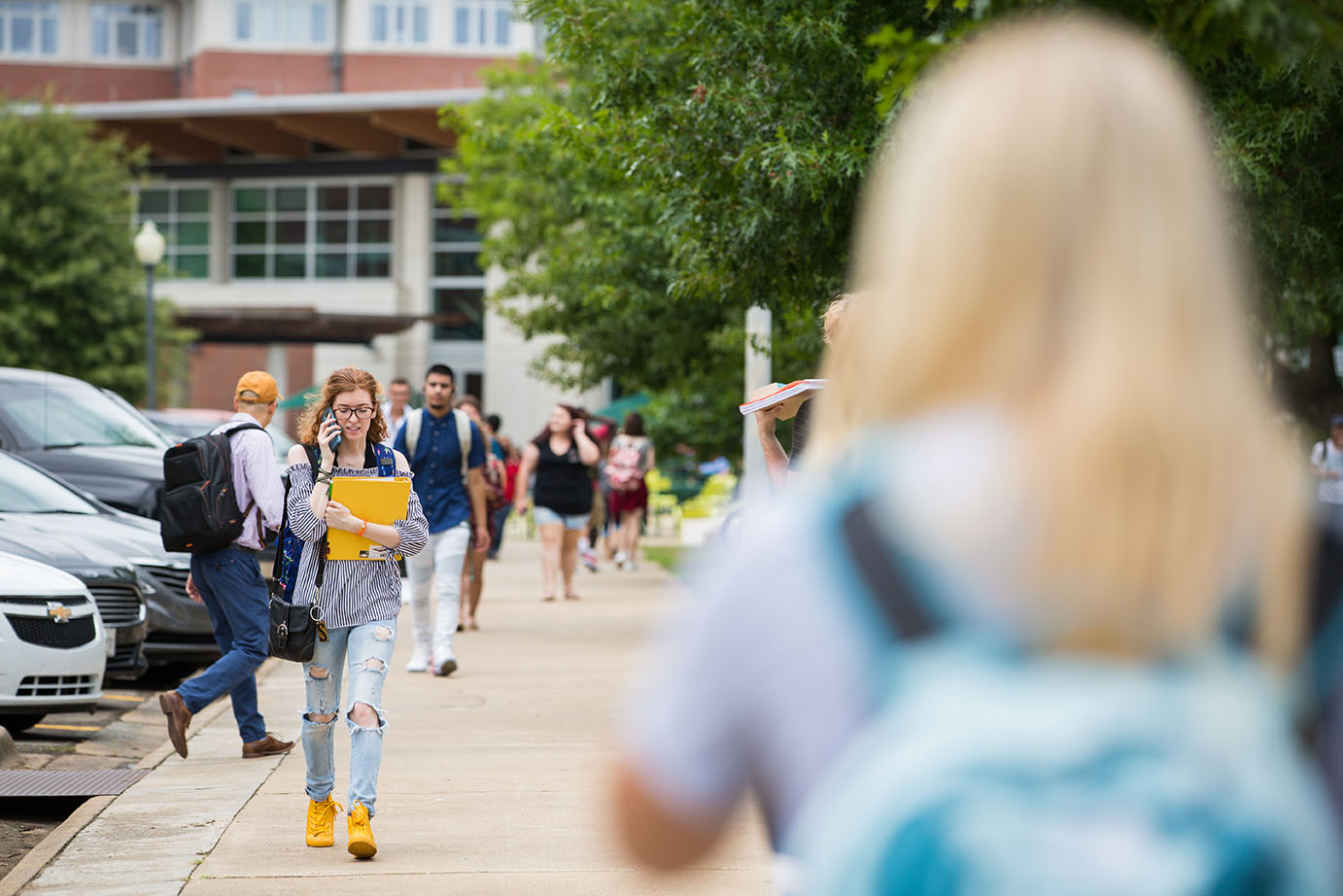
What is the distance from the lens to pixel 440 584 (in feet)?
36.7

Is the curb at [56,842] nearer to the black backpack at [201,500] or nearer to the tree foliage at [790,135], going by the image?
the black backpack at [201,500]

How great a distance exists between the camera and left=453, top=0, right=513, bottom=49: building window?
52.8 meters

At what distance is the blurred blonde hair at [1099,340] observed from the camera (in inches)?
56.7

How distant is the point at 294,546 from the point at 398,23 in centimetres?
4916

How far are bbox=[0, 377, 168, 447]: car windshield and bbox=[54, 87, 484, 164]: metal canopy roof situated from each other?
31.5 metres

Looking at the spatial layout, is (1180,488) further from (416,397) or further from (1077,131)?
(416,397)

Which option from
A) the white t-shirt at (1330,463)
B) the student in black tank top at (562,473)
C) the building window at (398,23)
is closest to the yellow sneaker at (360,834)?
the student in black tank top at (562,473)

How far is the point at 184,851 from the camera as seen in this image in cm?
616

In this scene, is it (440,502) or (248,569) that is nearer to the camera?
(248,569)

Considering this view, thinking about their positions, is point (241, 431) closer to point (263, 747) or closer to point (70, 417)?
point (263, 747)

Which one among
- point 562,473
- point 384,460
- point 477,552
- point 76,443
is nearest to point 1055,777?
point 384,460

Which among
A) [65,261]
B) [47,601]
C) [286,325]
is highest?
[65,261]

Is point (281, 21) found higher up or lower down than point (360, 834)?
higher up

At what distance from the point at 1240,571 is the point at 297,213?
167ft
